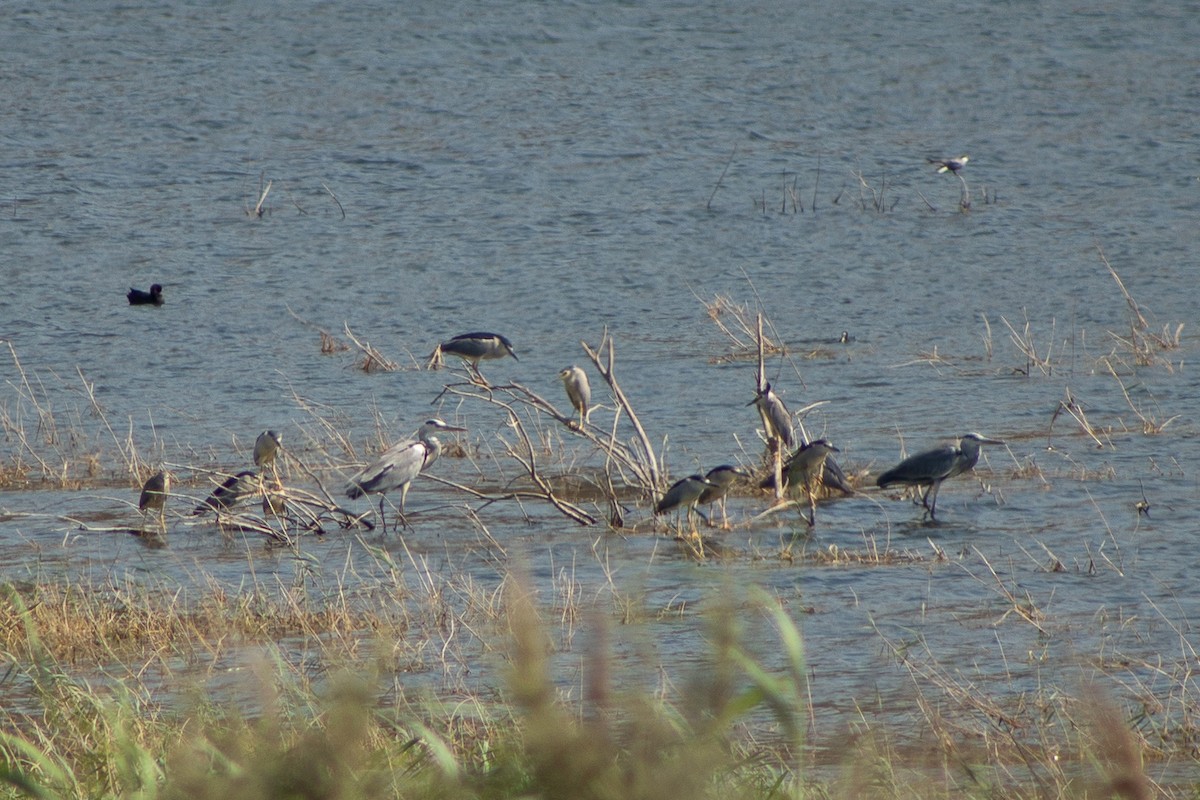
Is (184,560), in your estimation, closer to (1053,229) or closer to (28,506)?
(28,506)

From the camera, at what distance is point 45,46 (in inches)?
1110

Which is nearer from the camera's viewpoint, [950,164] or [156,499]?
[156,499]

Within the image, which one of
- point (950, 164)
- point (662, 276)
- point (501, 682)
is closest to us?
point (501, 682)

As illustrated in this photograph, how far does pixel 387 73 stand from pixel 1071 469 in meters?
19.9

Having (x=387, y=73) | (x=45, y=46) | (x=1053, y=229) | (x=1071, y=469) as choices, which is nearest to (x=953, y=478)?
(x=1071, y=469)

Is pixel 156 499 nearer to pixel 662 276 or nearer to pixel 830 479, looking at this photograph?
pixel 830 479

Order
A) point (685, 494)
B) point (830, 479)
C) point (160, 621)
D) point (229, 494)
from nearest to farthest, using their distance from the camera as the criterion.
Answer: point (160, 621) → point (685, 494) → point (229, 494) → point (830, 479)

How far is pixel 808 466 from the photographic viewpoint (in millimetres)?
9258

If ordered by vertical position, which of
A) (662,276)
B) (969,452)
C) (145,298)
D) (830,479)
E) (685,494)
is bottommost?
(662,276)

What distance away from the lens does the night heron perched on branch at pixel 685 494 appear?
341 inches

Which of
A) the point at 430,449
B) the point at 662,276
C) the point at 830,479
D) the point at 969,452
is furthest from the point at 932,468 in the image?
the point at 662,276

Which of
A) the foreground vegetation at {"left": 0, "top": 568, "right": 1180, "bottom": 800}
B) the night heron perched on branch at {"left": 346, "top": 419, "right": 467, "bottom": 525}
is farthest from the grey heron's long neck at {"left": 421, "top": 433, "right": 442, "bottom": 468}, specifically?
the foreground vegetation at {"left": 0, "top": 568, "right": 1180, "bottom": 800}

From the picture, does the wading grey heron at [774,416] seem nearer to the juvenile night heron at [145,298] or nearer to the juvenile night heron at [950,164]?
the juvenile night heron at [145,298]

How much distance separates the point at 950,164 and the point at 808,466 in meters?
14.3
